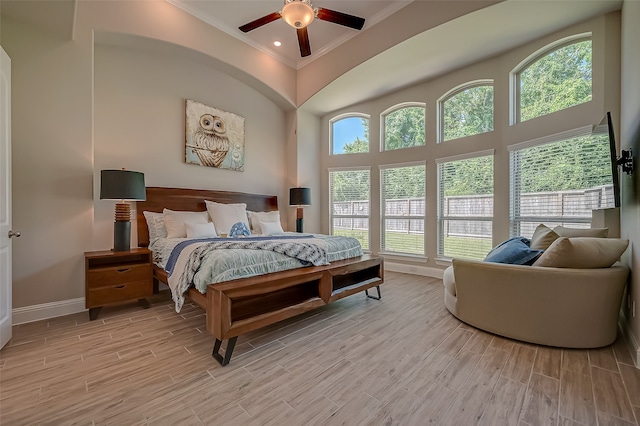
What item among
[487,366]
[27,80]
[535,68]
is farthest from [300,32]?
[487,366]

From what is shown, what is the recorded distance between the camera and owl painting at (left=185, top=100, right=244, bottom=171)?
14.0 ft

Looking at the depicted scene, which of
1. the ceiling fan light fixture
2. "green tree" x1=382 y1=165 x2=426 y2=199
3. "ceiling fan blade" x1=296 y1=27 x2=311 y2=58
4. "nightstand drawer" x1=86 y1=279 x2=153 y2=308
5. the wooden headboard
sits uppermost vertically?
"ceiling fan blade" x1=296 y1=27 x2=311 y2=58

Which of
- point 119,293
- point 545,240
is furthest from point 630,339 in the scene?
point 119,293

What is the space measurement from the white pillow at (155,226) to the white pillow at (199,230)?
369 millimetres

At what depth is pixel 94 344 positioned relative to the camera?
229 centimetres

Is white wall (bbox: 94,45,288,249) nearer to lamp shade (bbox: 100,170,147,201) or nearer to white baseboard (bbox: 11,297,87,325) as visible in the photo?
lamp shade (bbox: 100,170,147,201)

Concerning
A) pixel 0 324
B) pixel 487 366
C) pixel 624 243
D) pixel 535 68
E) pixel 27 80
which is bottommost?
pixel 487 366

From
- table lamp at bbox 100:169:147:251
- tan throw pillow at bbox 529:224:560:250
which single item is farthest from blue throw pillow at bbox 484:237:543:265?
table lamp at bbox 100:169:147:251

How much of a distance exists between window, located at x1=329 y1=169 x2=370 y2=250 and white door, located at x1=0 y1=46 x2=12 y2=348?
4764mm

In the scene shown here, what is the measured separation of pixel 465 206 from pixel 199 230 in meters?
4.14

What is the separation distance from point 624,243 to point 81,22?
5958 mm

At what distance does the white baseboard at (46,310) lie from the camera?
2.71m

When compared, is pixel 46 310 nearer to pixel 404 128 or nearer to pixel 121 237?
pixel 121 237

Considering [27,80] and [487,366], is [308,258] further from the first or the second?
[27,80]
